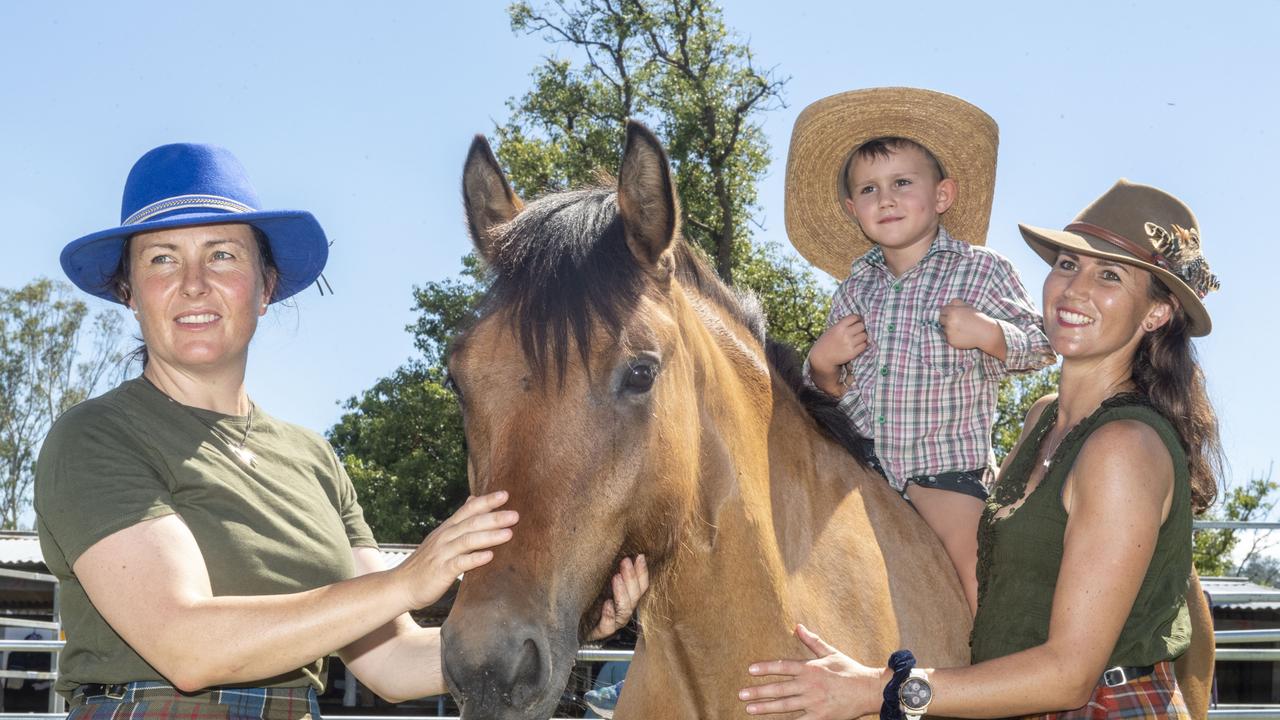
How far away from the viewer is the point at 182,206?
2467 millimetres

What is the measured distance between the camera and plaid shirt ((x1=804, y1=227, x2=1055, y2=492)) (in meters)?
3.16

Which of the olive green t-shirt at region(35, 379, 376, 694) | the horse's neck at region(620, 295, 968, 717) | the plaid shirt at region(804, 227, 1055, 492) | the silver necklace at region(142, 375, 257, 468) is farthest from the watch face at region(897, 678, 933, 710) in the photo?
the silver necklace at region(142, 375, 257, 468)

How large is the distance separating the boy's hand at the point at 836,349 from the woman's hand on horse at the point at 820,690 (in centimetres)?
118

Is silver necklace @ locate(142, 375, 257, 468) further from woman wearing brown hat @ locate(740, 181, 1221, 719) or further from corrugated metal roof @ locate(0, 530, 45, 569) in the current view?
corrugated metal roof @ locate(0, 530, 45, 569)

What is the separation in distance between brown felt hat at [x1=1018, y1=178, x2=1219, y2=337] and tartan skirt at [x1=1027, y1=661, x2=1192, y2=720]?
0.81 meters

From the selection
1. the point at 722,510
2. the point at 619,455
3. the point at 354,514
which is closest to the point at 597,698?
the point at 354,514

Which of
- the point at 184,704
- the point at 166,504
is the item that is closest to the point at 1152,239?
Answer: the point at 166,504

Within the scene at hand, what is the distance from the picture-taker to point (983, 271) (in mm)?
3330

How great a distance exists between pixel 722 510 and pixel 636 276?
1.88 feet

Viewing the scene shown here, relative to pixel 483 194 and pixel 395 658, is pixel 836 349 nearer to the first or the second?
pixel 483 194

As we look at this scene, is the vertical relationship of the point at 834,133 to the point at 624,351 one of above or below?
above

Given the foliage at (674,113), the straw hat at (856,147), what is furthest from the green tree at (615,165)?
the straw hat at (856,147)

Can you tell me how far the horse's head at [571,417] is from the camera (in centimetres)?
191

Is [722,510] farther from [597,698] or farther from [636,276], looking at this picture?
[597,698]
